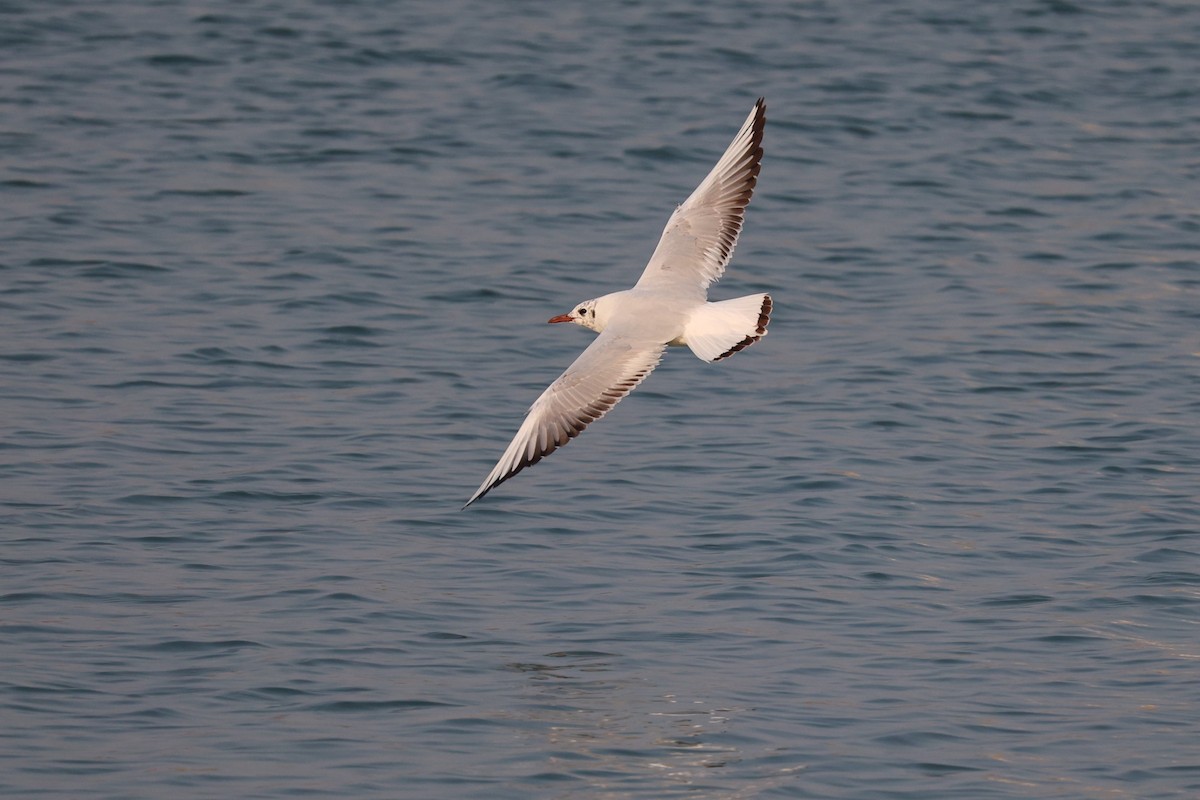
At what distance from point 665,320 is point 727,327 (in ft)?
1.33

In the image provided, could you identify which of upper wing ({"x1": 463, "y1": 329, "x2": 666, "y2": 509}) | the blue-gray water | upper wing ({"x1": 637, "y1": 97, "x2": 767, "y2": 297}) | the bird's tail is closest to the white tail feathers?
the bird's tail

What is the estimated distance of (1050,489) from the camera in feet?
30.8

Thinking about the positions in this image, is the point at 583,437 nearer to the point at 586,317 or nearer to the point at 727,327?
the point at 586,317

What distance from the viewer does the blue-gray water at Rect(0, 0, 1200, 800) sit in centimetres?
676

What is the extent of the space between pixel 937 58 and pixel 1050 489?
10367 millimetres

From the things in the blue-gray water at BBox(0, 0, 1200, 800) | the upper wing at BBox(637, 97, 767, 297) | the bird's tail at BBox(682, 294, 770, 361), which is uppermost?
the upper wing at BBox(637, 97, 767, 297)

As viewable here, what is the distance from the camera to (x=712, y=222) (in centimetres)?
933

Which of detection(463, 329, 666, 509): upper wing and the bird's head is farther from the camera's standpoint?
the bird's head

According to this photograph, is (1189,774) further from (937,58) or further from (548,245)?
(937,58)

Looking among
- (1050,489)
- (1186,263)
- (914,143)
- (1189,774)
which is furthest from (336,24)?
(1189,774)

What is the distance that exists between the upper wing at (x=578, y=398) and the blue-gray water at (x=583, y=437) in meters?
0.61

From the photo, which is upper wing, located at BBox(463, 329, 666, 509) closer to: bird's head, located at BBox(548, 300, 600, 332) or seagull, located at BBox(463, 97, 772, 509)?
seagull, located at BBox(463, 97, 772, 509)

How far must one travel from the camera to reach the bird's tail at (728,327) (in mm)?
8031

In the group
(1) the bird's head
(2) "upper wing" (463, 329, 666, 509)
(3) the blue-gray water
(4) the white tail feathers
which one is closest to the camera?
(3) the blue-gray water
